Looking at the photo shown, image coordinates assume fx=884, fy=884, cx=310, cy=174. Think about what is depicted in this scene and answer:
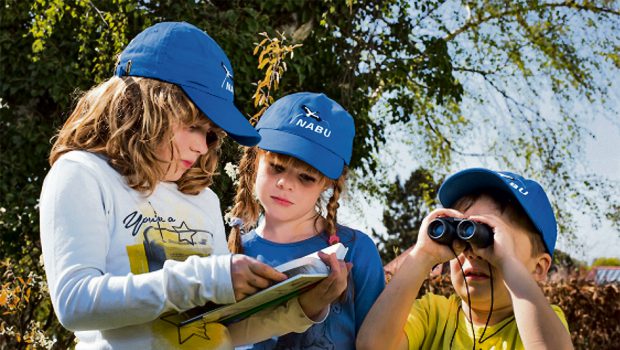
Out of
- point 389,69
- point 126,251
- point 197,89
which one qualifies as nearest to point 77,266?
point 126,251

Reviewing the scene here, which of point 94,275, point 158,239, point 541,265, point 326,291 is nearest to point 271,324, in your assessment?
point 326,291

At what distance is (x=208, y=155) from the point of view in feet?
7.16

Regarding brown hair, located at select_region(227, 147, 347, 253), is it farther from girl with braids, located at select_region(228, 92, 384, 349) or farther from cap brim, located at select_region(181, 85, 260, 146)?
cap brim, located at select_region(181, 85, 260, 146)

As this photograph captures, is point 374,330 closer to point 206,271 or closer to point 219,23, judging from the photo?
point 206,271

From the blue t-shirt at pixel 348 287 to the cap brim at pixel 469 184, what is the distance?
27 cm

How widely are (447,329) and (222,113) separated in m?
0.92

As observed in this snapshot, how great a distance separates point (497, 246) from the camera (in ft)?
7.28

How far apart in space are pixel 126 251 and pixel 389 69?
8304 millimetres

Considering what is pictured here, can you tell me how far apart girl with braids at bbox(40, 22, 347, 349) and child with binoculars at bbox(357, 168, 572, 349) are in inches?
15.7

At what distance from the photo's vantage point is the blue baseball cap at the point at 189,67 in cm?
194

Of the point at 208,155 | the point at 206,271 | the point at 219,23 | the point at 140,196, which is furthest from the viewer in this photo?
the point at 219,23

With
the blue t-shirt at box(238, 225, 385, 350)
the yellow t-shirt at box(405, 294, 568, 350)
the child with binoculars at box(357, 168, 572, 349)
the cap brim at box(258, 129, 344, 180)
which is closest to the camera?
the child with binoculars at box(357, 168, 572, 349)

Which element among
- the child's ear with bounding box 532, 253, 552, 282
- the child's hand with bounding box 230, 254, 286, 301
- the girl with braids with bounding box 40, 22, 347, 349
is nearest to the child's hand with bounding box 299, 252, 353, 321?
the girl with braids with bounding box 40, 22, 347, 349

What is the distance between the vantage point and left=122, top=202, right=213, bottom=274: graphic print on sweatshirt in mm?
1790
